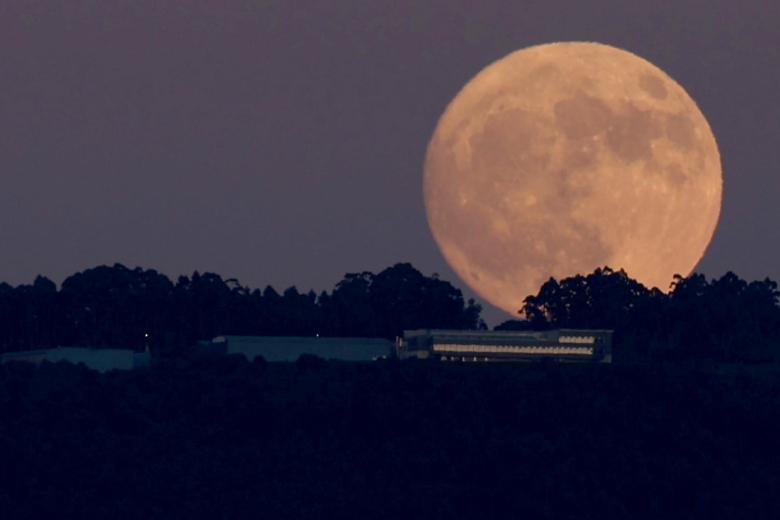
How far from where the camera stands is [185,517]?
198 meters

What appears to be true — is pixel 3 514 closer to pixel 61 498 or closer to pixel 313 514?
pixel 61 498

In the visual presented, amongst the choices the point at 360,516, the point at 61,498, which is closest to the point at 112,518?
the point at 61,498

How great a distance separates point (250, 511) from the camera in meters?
200

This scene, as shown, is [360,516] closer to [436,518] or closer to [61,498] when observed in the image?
[436,518]

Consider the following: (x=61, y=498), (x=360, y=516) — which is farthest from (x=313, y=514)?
(x=61, y=498)

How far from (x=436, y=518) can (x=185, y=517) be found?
17.1 meters

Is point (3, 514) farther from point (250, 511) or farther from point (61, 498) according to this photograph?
point (250, 511)

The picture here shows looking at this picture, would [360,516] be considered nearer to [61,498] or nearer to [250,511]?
[250,511]

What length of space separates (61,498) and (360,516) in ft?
67.0

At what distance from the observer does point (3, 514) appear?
645ft

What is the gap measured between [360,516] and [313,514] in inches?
137

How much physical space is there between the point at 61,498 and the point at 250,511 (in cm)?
1290

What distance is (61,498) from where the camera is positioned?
19950 cm

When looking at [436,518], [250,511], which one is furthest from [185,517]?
[436,518]
